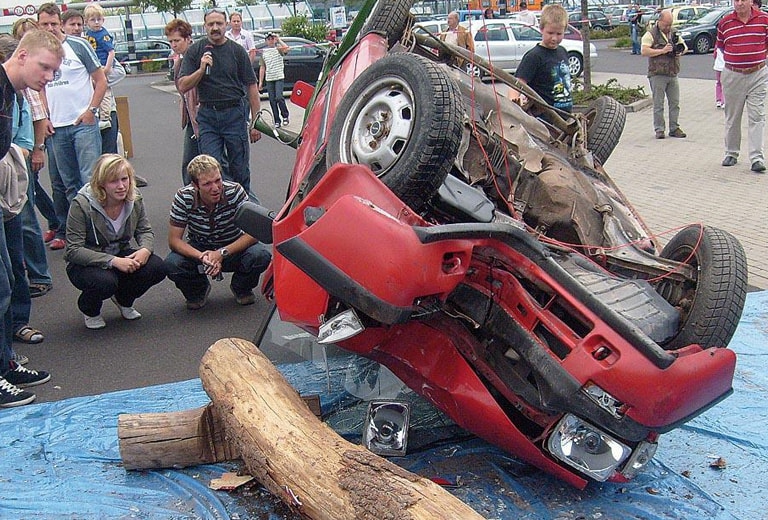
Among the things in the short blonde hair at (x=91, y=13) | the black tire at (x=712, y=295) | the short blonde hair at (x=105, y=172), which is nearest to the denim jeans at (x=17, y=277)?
the short blonde hair at (x=105, y=172)

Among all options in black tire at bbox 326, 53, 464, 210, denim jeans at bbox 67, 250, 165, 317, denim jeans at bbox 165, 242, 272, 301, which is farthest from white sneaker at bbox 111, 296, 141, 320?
black tire at bbox 326, 53, 464, 210

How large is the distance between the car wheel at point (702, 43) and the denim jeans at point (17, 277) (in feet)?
93.7

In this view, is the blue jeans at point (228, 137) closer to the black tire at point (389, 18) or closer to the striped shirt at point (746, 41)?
the black tire at point (389, 18)

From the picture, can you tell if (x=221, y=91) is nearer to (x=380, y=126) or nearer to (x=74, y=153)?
(x=74, y=153)

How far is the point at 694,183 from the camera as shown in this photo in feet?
33.1

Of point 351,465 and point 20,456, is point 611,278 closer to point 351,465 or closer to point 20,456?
point 351,465

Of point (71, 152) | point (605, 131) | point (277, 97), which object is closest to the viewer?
point (605, 131)

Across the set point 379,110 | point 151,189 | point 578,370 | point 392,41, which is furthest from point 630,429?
point 151,189

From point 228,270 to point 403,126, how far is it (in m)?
2.92

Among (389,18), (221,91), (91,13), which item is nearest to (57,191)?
(221,91)

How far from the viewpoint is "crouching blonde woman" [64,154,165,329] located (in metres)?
5.84

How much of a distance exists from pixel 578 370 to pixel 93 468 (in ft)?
7.70

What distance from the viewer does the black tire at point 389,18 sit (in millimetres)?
5156

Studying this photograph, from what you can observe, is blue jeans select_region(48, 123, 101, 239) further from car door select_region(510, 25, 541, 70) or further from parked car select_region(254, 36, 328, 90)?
car door select_region(510, 25, 541, 70)
